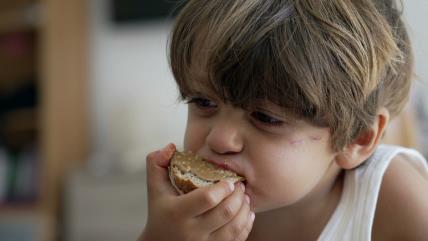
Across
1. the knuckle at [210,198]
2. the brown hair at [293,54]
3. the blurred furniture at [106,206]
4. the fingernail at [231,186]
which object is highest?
the brown hair at [293,54]

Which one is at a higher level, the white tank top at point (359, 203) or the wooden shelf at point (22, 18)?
the white tank top at point (359, 203)

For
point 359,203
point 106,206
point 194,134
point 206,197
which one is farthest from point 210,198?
point 106,206

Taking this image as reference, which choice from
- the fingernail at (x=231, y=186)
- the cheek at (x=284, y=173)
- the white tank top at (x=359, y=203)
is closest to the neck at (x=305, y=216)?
the white tank top at (x=359, y=203)

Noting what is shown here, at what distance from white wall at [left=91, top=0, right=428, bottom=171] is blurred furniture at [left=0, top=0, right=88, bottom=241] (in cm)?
8

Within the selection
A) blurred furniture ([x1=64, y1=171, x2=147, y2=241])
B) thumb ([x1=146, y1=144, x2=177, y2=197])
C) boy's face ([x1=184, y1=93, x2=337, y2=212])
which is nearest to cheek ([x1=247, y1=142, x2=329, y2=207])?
boy's face ([x1=184, y1=93, x2=337, y2=212])

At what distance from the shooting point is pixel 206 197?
0.75 m

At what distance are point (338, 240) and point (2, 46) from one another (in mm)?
2982

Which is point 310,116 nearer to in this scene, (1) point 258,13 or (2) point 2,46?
(1) point 258,13

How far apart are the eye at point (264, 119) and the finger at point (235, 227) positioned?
0.12 m

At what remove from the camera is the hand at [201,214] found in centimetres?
76

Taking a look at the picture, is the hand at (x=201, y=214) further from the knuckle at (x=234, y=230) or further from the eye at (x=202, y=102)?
the eye at (x=202, y=102)

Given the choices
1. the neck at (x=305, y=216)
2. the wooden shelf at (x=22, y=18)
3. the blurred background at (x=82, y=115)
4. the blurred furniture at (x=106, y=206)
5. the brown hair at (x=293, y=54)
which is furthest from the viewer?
the wooden shelf at (x=22, y=18)

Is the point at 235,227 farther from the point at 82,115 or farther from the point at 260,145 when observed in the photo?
the point at 82,115

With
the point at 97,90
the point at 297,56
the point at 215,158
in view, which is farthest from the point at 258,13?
the point at 97,90
